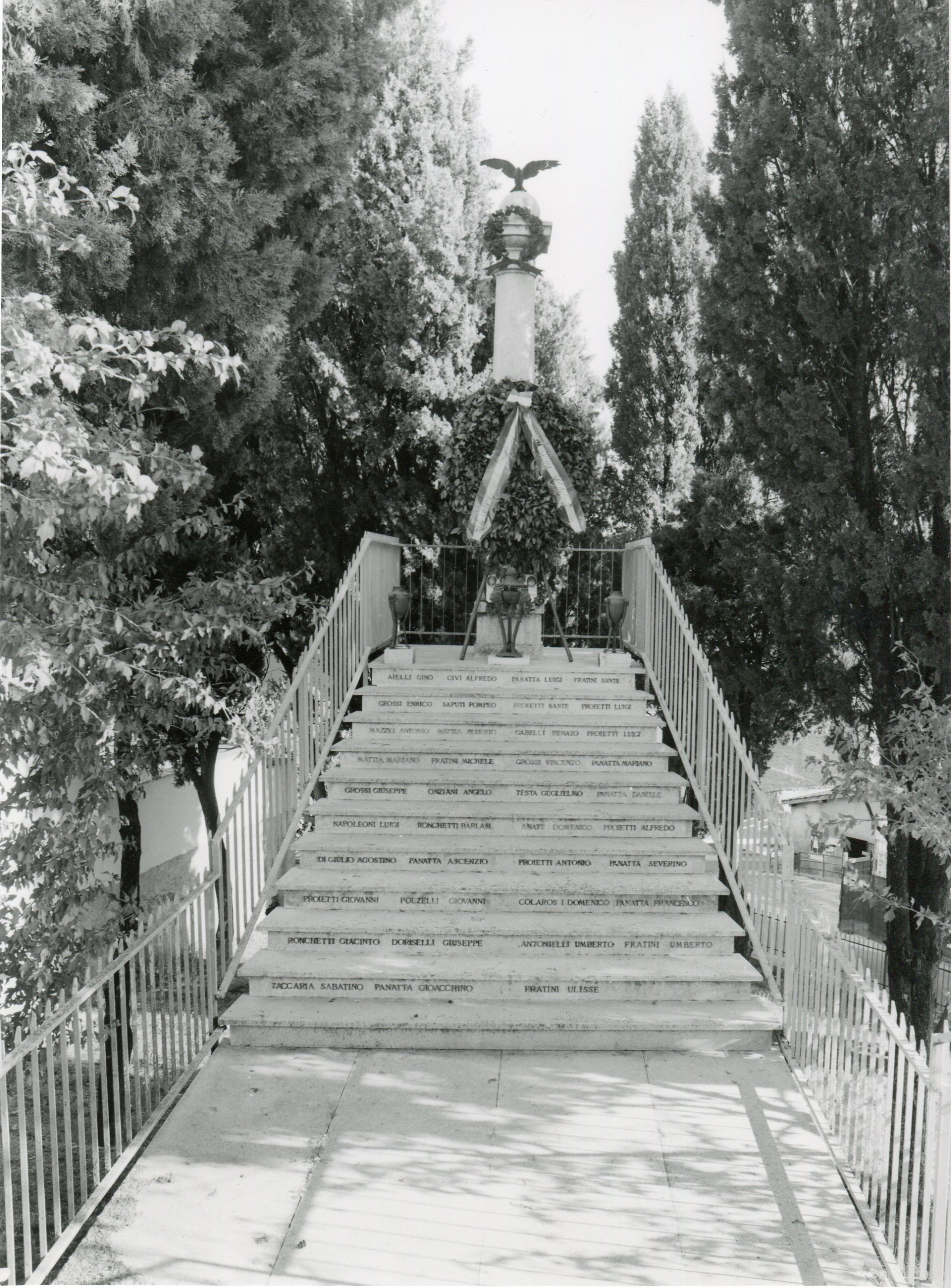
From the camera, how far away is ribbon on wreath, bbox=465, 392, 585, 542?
9.66 m

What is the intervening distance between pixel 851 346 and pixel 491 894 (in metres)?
6.02

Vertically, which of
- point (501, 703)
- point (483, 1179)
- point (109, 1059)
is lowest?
point (109, 1059)

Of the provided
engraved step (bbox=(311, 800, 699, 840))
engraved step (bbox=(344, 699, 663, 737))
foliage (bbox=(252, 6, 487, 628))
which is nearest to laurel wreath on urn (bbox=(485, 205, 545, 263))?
foliage (bbox=(252, 6, 487, 628))

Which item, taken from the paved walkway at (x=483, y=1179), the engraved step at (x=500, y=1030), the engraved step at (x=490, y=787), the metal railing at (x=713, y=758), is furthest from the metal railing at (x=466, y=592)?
the paved walkway at (x=483, y=1179)

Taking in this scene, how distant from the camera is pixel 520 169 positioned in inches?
421

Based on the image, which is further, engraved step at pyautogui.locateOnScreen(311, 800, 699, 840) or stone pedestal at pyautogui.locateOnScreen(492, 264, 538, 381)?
stone pedestal at pyautogui.locateOnScreen(492, 264, 538, 381)

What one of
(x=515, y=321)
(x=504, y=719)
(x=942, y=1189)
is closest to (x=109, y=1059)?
(x=504, y=719)

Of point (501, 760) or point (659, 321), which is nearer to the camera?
point (501, 760)

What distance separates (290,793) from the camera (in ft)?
23.7

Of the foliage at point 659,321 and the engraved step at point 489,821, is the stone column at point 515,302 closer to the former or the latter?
the foliage at point 659,321

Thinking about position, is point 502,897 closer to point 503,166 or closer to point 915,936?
point 915,936

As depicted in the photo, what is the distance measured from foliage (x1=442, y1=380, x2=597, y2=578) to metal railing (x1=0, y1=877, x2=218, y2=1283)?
5167mm

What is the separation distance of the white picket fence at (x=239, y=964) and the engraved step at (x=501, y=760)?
22 cm

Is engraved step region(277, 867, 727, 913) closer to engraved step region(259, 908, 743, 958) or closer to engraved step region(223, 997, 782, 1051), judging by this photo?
engraved step region(259, 908, 743, 958)
